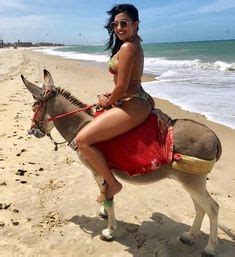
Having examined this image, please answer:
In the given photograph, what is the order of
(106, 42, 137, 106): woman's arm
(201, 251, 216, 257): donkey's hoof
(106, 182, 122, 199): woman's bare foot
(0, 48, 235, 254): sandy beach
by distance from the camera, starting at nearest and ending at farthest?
(106, 42, 137, 106): woman's arm, (201, 251, 216, 257): donkey's hoof, (106, 182, 122, 199): woman's bare foot, (0, 48, 235, 254): sandy beach

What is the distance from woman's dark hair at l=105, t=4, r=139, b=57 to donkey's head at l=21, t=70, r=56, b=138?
2.91 feet

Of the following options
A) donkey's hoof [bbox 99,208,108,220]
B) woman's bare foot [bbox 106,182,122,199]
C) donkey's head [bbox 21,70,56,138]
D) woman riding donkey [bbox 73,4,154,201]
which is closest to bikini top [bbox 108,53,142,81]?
woman riding donkey [bbox 73,4,154,201]

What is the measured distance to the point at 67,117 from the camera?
506cm

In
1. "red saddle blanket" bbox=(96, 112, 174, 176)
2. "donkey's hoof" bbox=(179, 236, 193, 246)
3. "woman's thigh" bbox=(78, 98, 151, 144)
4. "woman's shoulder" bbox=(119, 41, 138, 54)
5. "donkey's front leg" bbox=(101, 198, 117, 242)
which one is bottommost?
"donkey's hoof" bbox=(179, 236, 193, 246)

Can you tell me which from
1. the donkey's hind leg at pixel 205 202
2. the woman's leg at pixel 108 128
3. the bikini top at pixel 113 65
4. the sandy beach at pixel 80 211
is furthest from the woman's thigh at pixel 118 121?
the sandy beach at pixel 80 211

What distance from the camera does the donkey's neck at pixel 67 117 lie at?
5047 mm

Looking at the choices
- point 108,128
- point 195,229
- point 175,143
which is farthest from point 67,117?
point 195,229

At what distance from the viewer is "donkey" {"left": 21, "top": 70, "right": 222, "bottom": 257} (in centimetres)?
438

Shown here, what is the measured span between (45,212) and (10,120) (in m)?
5.71

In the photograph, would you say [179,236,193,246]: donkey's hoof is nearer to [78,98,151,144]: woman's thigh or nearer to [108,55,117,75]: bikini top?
[78,98,151,144]: woman's thigh

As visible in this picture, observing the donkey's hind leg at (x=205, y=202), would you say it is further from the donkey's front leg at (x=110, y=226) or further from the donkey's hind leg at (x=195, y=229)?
the donkey's front leg at (x=110, y=226)

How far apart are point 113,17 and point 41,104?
1.41 m

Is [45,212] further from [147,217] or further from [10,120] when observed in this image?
[10,120]

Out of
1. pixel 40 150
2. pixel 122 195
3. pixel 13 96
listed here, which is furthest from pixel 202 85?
pixel 122 195
